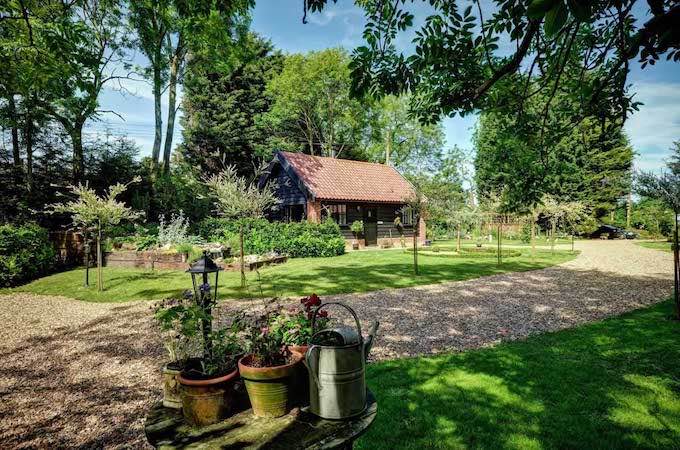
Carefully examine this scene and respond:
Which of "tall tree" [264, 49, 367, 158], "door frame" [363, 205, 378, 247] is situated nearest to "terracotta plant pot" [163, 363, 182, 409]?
"door frame" [363, 205, 378, 247]

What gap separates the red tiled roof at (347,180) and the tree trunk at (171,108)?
299 inches

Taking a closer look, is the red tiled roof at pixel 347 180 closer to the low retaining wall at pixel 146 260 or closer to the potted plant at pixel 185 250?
the potted plant at pixel 185 250

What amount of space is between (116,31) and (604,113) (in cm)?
2664

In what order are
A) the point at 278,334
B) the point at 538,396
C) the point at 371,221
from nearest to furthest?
the point at 278,334
the point at 538,396
the point at 371,221

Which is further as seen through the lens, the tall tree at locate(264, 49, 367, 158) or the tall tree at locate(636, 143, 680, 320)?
the tall tree at locate(264, 49, 367, 158)

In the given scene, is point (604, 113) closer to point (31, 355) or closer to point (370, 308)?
point (370, 308)

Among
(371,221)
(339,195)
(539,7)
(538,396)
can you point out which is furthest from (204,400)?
(371,221)

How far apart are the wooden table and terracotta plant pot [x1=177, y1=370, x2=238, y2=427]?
0.05 m

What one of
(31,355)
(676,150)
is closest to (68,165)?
(31,355)

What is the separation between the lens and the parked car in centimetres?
3469

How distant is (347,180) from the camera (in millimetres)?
25547

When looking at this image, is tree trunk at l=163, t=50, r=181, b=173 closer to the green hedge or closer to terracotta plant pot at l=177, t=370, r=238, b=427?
the green hedge

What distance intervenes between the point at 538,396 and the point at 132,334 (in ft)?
21.6

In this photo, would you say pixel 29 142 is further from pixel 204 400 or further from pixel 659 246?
pixel 659 246
